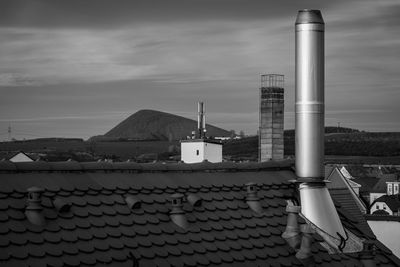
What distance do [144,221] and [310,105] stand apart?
4928 mm

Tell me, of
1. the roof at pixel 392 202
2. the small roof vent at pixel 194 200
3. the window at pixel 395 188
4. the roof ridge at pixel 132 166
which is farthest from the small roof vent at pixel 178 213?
the window at pixel 395 188

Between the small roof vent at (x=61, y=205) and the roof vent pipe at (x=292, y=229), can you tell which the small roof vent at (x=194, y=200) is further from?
the small roof vent at (x=61, y=205)

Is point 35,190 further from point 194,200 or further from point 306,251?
point 306,251

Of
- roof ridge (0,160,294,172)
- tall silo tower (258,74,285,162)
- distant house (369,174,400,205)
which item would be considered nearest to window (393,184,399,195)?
distant house (369,174,400,205)

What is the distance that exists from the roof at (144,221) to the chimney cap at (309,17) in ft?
10.1

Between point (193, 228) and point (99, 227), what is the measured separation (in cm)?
171

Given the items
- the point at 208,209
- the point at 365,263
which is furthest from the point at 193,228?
the point at 365,263

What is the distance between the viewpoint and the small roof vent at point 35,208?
11781 mm

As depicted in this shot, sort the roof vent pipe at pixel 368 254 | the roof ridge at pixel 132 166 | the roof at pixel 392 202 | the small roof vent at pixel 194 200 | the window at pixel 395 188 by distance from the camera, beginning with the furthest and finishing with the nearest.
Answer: the window at pixel 395 188 < the roof at pixel 392 202 < the roof vent pipe at pixel 368 254 < the small roof vent at pixel 194 200 < the roof ridge at pixel 132 166

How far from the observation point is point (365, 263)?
50.8 ft

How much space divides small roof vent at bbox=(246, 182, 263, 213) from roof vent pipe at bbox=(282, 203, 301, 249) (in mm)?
589

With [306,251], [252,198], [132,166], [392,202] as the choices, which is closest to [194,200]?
[132,166]

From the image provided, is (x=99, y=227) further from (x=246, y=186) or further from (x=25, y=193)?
(x=246, y=186)

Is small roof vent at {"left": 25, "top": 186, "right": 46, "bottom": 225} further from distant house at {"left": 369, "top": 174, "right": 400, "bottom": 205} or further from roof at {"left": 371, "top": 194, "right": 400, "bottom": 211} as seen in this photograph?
distant house at {"left": 369, "top": 174, "right": 400, "bottom": 205}
